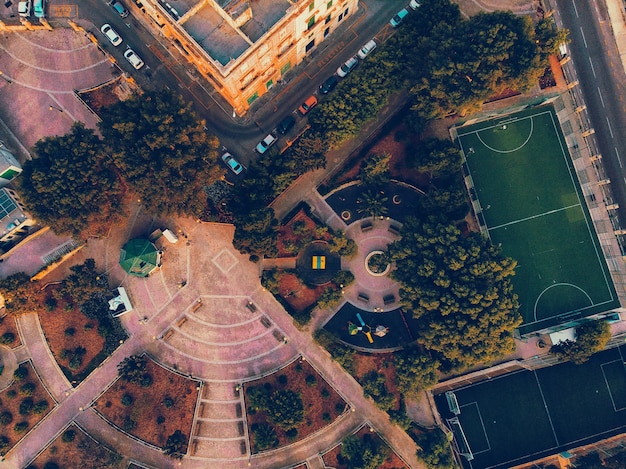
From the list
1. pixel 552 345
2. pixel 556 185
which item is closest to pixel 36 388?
pixel 552 345

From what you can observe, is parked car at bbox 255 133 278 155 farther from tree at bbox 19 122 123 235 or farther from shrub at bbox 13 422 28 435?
shrub at bbox 13 422 28 435

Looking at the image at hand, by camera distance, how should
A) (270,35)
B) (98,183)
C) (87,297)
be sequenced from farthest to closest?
1. (87,297)
2. (98,183)
3. (270,35)

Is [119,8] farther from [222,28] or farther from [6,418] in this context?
[6,418]

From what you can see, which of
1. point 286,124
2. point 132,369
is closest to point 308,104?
point 286,124

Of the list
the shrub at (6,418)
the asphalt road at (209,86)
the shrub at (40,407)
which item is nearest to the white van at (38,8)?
the asphalt road at (209,86)

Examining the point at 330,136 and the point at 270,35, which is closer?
the point at 270,35

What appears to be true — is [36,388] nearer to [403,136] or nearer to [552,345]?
[403,136]
